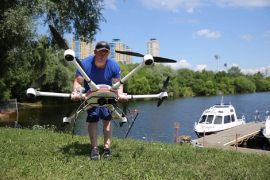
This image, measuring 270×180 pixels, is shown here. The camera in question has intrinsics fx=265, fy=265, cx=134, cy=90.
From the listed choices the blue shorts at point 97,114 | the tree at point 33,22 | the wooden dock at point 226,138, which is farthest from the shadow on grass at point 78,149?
the wooden dock at point 226,138

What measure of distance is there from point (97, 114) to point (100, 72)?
0.80 meters

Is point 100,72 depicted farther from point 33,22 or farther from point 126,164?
point 33,22

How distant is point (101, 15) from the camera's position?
1473 centimetres

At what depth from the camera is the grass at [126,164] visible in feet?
12.6

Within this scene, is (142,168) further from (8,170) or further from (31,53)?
(31,53)

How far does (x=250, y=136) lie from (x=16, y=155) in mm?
18767

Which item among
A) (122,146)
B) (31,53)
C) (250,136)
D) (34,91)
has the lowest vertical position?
(250,136)

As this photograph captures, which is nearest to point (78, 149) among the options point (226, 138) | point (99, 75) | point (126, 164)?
point (126, 164)

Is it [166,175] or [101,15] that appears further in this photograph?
[101,15]

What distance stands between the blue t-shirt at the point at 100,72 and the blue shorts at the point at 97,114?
0.42 m

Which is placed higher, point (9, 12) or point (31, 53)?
point (9, 12)

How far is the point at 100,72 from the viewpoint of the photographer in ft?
16.0

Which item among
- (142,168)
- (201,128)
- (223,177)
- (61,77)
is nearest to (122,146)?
(142,168)

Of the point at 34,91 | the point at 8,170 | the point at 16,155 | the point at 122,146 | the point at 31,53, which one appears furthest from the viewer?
the point at 31,53
